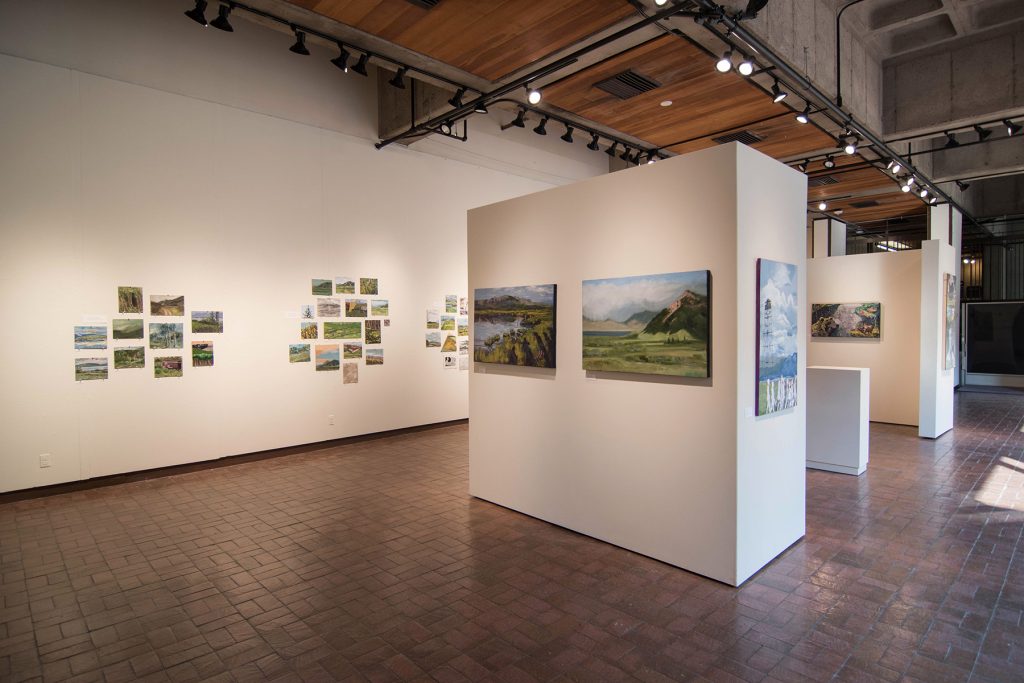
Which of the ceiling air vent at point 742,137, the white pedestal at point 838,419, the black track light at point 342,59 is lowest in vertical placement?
the white pedestal at point 838,419

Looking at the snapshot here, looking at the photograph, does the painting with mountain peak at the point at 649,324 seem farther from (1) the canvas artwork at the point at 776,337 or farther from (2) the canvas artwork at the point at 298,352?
(2) the canvas artwork at the point at 298,352

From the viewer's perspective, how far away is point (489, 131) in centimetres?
1057

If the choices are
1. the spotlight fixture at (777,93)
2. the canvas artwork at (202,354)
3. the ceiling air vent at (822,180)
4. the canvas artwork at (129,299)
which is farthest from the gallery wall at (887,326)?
the canvas artwork at (129,299)

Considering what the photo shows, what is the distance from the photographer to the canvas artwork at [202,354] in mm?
7109

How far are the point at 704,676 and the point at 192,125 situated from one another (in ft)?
26.3

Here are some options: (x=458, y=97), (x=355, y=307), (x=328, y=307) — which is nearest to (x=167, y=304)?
(x=328, y=307)

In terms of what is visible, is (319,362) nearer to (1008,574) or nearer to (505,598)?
(505,598)

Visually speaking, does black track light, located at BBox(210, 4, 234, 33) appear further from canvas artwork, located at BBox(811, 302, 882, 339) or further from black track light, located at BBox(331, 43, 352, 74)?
canvas artwork, located at BBox(811, 302, 882, 339)

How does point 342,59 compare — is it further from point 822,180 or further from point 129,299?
point 822,180

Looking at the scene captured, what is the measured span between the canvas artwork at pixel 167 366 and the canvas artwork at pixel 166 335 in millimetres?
152

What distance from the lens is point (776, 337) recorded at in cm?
429

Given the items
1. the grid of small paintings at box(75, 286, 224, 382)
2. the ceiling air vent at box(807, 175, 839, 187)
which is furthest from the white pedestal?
the grid of small paintings at box(75, 286, 224, 382)

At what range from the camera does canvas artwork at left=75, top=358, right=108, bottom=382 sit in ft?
20.7

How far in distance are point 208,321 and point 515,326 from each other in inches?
173
